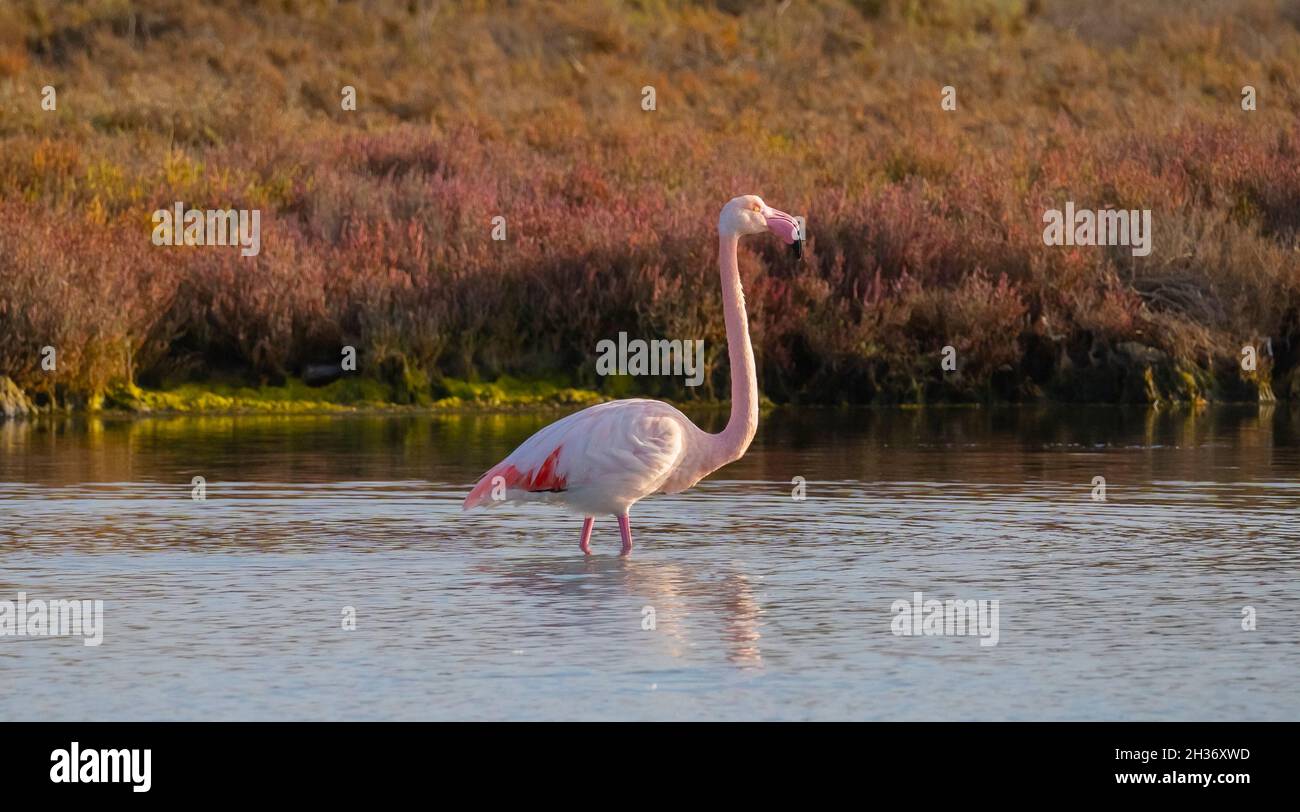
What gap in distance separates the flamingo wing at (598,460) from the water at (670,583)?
0.31m

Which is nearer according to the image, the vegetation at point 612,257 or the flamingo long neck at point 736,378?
the flamingo long neck at point 736,378

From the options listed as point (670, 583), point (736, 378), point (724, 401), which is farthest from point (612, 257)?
point (670, 583)

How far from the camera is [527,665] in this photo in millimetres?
7262

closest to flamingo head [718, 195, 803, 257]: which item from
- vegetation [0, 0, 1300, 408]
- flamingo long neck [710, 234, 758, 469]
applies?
flamingo long neck [710, 234, 758, 469]

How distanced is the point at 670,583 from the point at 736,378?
4.31 ft

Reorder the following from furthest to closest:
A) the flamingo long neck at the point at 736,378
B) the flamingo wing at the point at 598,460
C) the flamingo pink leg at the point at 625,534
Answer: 1. the flamingo pink leg at the point at 625,534
2. the flamingo long neck at the point at 736,378
3. the flamingo wing at the point at 598,460

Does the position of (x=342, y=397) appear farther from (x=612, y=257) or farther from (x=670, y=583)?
(x=670, y=583)

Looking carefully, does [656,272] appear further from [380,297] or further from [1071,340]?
[1071,340]

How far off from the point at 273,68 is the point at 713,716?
30715mm

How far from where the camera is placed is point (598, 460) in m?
9.63

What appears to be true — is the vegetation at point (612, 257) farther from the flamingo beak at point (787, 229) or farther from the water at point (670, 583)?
the flamingo beak at point (787, 229)

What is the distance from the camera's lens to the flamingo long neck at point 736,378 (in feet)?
32.5

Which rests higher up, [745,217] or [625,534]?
[745,217]

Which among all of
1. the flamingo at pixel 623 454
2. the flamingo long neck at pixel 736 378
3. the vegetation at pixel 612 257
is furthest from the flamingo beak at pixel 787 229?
the vegetation at pixel 612 257
